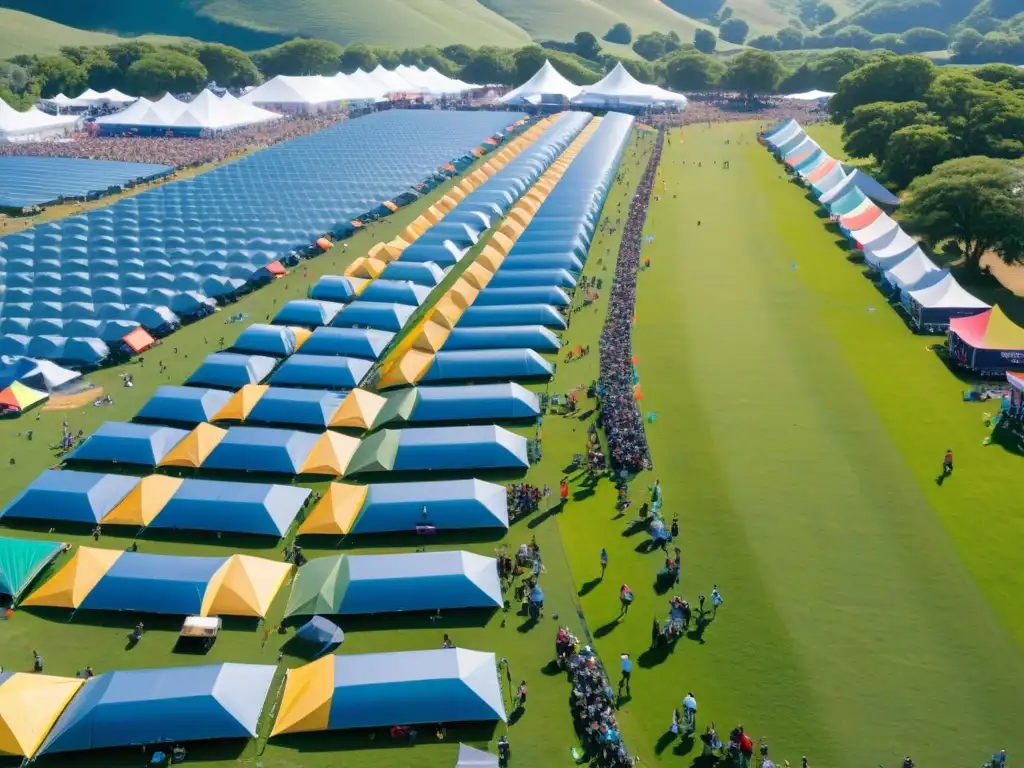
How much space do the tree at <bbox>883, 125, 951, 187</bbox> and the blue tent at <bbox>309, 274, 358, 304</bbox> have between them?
4765 cm

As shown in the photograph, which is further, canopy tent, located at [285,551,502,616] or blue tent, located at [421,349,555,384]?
blue tent, located at [421,349,555,384]

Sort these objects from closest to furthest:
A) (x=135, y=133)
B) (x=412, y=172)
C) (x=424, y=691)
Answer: (x=424, y=691) → (x=412, y=172) → (x=135, y=133)

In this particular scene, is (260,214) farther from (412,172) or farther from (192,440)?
(192,440)

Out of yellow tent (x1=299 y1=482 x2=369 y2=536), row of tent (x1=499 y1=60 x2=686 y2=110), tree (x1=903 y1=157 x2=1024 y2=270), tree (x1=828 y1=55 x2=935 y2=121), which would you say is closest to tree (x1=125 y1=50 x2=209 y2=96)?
row of tent (x1=499 y1=60 x2=686 y2=110)

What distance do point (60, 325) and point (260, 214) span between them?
89.0 feet

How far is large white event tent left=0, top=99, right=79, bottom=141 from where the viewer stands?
364ft

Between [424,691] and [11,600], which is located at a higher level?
[424,691]

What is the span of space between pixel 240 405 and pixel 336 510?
1083 centimetres

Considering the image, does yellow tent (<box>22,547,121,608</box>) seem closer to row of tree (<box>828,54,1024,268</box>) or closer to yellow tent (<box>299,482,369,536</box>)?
yellow tent (<box>299,482,369,536</box>)

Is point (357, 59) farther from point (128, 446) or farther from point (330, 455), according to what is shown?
point (330, 455)

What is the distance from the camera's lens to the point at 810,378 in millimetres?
43781

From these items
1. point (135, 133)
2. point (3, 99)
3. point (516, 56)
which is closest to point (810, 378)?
point (135, 133)

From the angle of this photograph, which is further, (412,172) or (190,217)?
(412,172)

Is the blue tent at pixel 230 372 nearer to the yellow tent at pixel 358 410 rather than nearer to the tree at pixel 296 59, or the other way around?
the yellow tent at pixel 358 410
